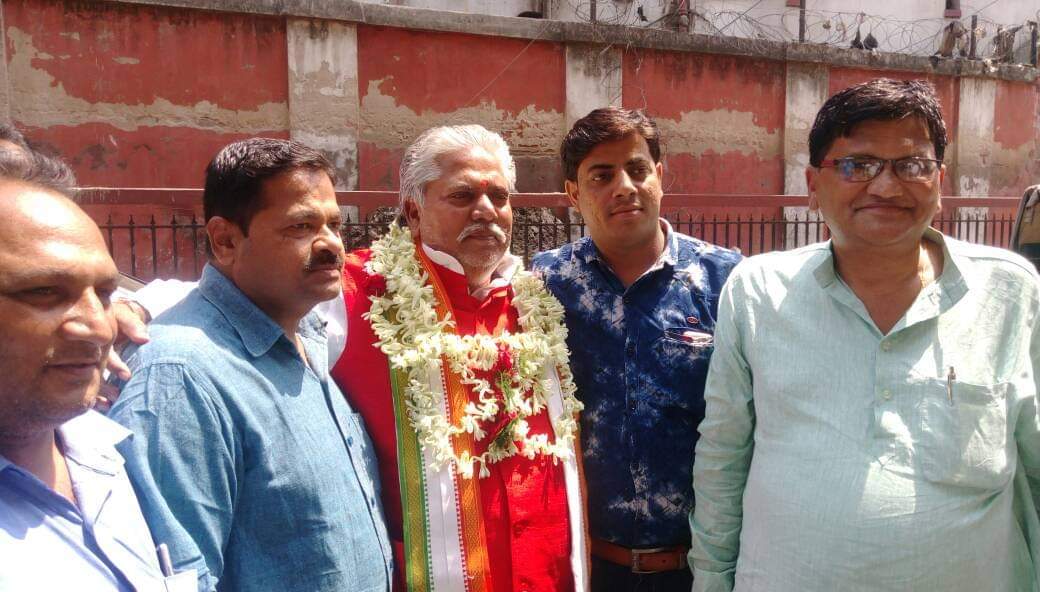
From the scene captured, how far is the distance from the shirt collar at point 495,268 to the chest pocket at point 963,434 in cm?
136

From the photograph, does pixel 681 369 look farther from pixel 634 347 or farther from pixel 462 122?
pixel 462 122

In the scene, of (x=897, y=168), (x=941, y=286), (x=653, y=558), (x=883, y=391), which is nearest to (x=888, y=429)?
(x=883, y=391)

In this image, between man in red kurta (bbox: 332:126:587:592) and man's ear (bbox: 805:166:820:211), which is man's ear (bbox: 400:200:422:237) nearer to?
man in red kurta (bbox: 332:126:587:592)

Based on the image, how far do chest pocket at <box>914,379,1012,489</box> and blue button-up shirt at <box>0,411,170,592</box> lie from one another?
1785 millimetres

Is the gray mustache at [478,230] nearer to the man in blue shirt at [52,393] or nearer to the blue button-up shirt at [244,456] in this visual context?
the blue button-up shirt at [244,456]

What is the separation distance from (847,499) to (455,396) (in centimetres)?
121

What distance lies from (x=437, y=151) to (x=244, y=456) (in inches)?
47.5

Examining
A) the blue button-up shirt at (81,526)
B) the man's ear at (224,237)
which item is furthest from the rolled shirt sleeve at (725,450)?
the blue button-up shirt at (81,526)

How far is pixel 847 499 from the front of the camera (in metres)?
1.99

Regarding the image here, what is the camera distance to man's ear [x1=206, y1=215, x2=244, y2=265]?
6.78ft

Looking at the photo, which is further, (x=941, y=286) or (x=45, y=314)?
(x=941, y=286)

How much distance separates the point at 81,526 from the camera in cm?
145

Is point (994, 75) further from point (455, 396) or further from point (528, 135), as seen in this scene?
point (455, 396)

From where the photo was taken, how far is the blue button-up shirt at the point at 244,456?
1.75 metres
